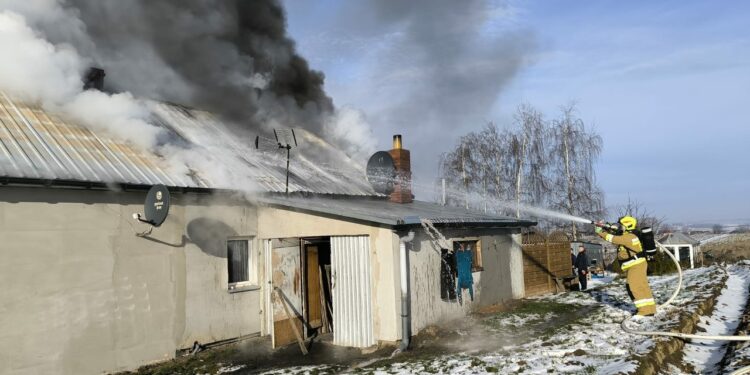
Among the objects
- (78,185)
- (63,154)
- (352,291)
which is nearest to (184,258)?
(78,185)

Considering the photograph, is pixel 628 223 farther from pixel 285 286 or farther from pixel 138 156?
pixel 138 156

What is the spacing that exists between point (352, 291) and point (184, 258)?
3048mm

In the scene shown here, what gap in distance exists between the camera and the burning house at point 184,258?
24.1ft

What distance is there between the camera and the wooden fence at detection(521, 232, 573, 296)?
14750mm

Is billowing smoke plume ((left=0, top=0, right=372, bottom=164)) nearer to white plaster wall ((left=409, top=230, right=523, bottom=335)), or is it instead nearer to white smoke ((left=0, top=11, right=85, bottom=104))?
white smoke ((left=0, top=11, right=85, bottom=104))

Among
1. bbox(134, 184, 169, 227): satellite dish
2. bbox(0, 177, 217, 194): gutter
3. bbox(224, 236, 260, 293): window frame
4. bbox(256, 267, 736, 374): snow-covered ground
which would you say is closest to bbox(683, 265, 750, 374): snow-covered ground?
bbox(256, 267, 736, 374): snow-covered ground

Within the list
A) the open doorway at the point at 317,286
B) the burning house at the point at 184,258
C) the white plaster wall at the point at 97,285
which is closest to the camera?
the white plaster wall at the point at 97,285

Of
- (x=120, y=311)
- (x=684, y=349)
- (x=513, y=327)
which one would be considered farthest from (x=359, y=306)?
(x=684, y=349)

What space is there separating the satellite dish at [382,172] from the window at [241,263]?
4959 millimetres

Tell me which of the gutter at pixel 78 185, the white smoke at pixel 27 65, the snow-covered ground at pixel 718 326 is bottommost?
the snow-covered ground at pixel 718 326

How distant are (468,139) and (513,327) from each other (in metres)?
20.0

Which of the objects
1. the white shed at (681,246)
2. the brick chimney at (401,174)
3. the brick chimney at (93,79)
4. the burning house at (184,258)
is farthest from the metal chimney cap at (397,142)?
the white shed at (681,246)

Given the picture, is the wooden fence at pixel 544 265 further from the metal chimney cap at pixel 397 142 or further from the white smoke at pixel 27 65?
the white smoke at pixel 27 65

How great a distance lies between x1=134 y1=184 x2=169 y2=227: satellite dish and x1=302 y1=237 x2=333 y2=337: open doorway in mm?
3244
